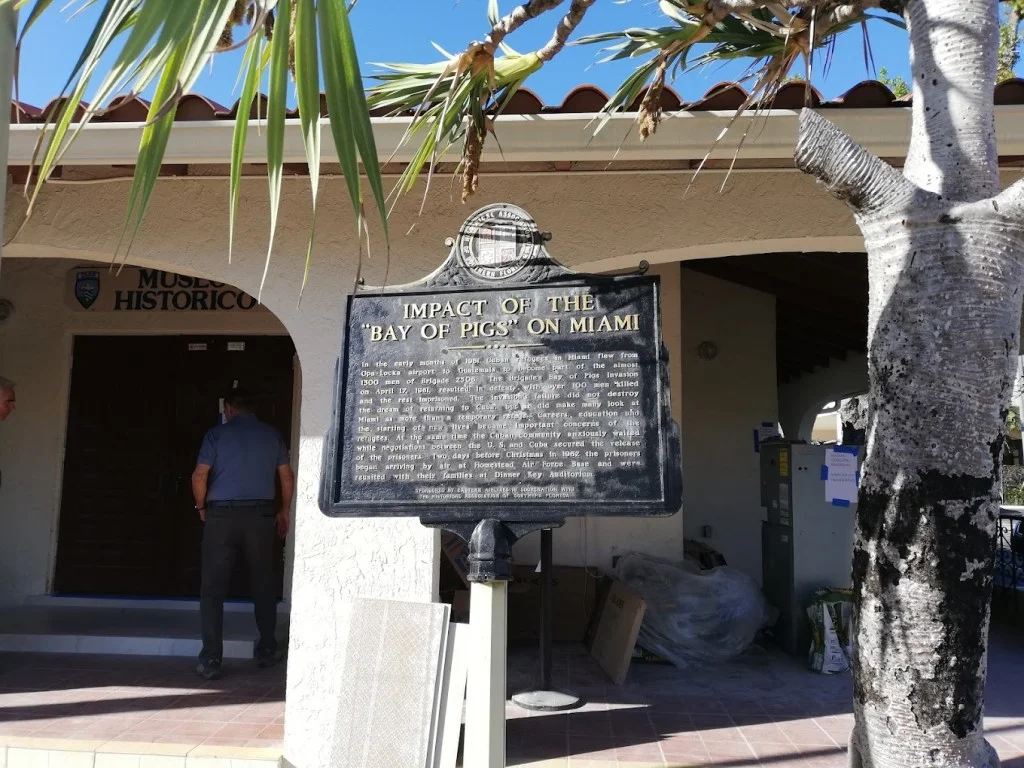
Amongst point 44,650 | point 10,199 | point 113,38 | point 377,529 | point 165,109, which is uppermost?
point 10,199

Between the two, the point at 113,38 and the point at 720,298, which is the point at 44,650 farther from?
the point at 720,298

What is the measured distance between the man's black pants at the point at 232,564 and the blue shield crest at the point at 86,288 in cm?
294

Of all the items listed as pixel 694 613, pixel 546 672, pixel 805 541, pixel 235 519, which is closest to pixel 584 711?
pixel 546 672

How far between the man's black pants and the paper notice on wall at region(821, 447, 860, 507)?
3986 mm

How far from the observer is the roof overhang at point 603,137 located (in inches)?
144

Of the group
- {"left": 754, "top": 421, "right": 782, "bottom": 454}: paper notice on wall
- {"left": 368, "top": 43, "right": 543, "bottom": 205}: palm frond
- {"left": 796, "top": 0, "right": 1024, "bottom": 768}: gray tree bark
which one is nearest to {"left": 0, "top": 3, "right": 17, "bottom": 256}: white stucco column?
{"left": 368, "top": 43, "right": 543, "bottom": 205}: palm frond

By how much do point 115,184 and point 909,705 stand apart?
4.45 metres

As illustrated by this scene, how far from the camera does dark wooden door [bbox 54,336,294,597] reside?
698 centimetres

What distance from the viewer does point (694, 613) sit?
5.71 m

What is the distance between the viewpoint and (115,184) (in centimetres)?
443

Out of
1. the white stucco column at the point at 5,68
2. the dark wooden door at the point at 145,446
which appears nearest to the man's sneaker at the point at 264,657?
the dark wooden door at the point at 145,446

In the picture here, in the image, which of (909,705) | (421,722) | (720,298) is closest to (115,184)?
(421,722)

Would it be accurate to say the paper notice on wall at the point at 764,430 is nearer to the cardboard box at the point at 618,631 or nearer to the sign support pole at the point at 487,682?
the cardboard box at the point at 618,631

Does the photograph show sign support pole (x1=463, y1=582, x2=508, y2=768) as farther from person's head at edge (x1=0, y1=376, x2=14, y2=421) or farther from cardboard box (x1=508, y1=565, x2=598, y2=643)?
person's head at edge (x1=0, y1=376, x2=14, y2=421)
